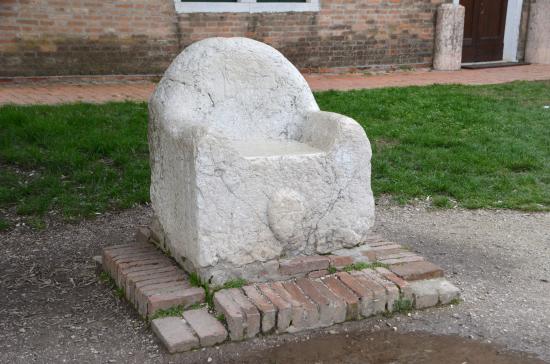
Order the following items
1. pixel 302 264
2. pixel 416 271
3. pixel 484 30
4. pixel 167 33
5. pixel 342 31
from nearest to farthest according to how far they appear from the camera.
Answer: pixel 302 264 < pixel 416 271 < pixel 167 33 < pixel 342 31 < pixel 484 30

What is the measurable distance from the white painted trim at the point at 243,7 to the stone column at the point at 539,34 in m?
5.25

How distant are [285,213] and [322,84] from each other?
7.24 m

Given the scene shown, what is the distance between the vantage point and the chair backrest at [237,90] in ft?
13.8

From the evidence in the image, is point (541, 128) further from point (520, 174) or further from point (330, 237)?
point (330, 237)

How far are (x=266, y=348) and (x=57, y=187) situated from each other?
2.96 metres

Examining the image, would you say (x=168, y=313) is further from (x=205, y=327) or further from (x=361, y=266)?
(x=361, y=266)

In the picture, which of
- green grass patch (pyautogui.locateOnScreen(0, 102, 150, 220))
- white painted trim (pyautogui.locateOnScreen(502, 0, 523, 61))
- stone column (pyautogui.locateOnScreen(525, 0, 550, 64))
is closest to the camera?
green grass patch (pyautogui.locateOnScreen(0, 102, 150, 220))

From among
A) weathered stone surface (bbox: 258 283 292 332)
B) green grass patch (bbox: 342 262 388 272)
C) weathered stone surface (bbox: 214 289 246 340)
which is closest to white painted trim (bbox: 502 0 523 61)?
green grass patch (bbox: 342 262 388 272)

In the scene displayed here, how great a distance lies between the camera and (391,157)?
6.89m

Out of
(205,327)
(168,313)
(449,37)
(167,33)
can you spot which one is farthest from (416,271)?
(449,37)

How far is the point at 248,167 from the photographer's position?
3.76m

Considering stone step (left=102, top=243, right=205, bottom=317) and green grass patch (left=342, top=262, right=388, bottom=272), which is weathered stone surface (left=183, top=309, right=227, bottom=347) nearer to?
stone step (left=102, top=243, right=205, bottom=317)

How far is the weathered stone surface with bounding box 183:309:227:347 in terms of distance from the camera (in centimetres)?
345

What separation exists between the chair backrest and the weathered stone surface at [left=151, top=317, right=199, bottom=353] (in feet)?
3.89
